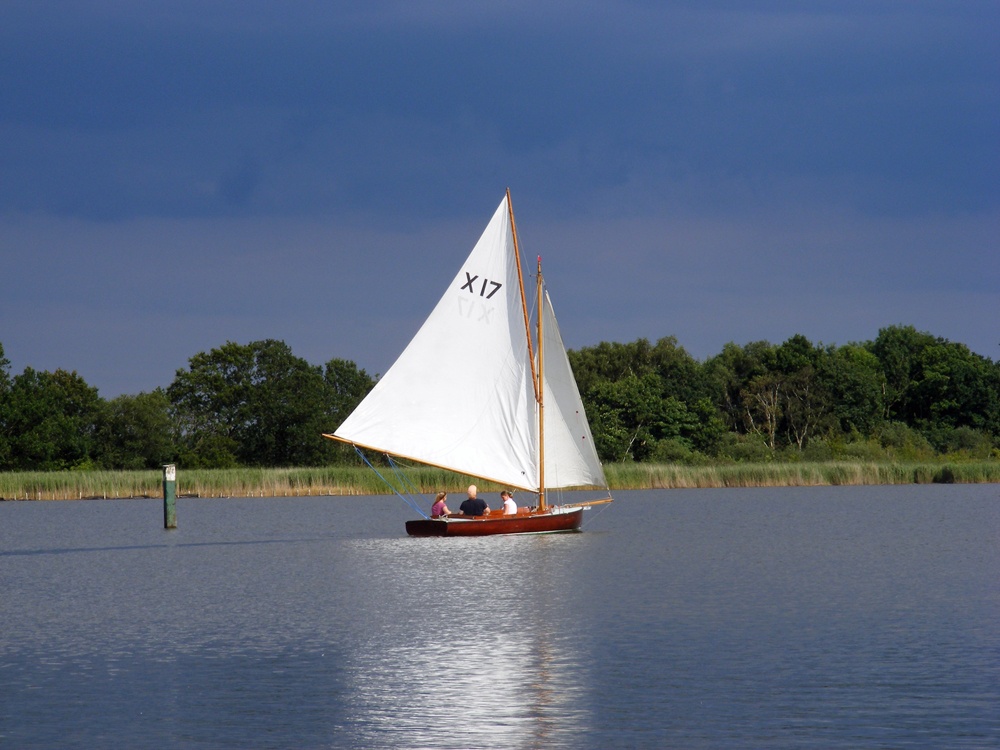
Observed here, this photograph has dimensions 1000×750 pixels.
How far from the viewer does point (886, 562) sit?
28.9 meters

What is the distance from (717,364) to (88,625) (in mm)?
91846

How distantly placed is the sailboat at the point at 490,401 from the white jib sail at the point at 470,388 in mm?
26

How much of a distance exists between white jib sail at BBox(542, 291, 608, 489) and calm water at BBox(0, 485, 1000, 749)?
1737 mm

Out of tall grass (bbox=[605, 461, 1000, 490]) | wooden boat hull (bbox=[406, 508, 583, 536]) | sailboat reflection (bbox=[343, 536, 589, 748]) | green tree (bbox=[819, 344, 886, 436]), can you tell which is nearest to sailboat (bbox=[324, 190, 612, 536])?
wooden boat hull (bbox=[406, 508, 583, 536])

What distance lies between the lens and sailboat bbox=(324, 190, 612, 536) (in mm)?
34156

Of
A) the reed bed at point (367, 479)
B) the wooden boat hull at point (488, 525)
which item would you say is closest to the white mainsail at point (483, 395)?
the wooden boat hull at point (488, 525)

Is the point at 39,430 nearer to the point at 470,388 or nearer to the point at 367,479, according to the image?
the point at 367,479

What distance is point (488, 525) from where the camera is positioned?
3422cm

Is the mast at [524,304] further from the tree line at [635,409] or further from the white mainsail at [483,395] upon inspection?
the tree line at [635,409]

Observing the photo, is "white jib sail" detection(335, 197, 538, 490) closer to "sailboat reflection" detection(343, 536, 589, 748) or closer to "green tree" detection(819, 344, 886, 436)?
"sailboat reflection" detection(343, 536, 589, 748)

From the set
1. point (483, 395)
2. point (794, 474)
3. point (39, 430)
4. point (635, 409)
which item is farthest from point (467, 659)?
point (635, 409)

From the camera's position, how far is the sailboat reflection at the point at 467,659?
12977 mm

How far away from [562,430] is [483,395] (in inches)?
93.8

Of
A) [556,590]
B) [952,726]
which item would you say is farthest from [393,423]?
[952,726]
